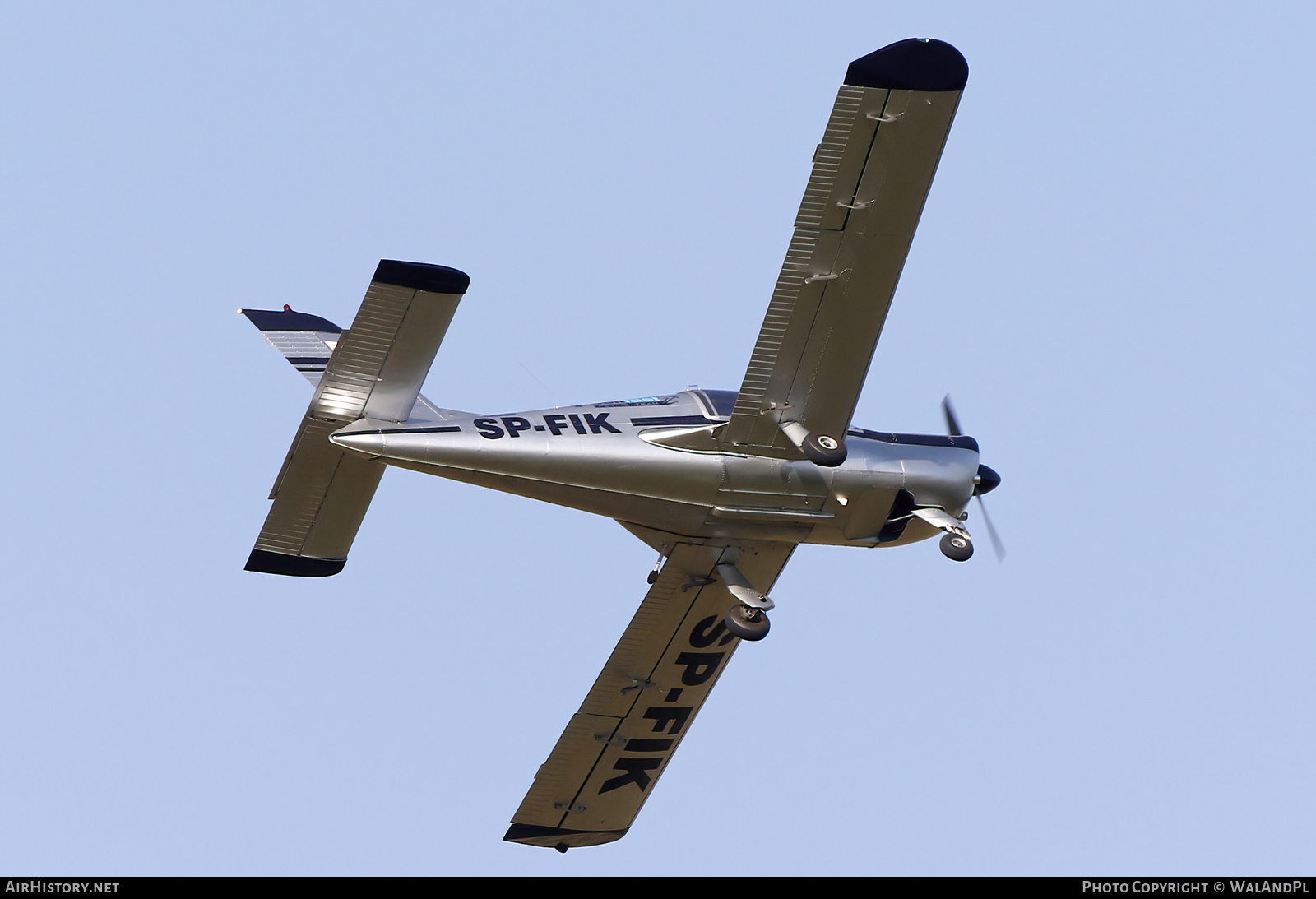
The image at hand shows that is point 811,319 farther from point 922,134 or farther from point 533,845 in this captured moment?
point 533,845

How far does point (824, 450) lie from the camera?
17.9 metres

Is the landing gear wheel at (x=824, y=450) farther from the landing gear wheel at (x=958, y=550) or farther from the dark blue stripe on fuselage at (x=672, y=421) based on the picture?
the landing gear wheel at (x=958, y=550)

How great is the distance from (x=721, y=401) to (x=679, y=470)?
1.01 meters

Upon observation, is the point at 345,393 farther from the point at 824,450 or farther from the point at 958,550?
the point at 958,550

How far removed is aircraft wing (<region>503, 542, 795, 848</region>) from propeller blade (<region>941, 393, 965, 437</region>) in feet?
7.56

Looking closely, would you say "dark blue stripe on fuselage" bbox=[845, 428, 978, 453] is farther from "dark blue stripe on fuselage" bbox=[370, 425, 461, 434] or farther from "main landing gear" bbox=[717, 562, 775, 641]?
"dark blue stripe on fuselage" bbox=[370, 425, 461, 434]

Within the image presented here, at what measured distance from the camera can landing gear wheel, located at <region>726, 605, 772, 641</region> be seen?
60.7ft

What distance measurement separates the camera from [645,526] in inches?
748

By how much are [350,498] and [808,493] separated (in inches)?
192

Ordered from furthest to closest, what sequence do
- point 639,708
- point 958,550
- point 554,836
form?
point 554,836 → point 639,708 → point 958,550

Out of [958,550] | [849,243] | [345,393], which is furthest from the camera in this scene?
[958,550]

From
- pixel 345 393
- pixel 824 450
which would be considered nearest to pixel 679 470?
pixel 824 450

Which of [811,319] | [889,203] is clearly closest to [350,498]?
[811,319]

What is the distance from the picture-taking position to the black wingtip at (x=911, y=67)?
52.9 feet
